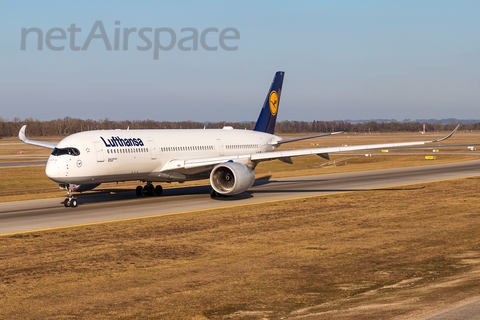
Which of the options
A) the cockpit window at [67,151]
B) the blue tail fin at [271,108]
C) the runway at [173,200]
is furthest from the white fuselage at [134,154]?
the blue tail fin at [271,108]

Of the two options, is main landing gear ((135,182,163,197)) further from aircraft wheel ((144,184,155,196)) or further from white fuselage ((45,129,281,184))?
white fuselage ((45,129,281,184))

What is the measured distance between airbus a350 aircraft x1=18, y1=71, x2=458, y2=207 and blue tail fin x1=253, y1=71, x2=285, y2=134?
533 centimetres

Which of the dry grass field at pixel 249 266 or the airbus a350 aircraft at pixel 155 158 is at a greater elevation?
the airbus a350 aircraft at pixel 155 158

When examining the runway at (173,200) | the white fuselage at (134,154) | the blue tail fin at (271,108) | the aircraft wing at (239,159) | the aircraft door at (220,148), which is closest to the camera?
the runway at (173,200)

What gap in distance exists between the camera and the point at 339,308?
1133 cm

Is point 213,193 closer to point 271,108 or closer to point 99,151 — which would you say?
point 99,151

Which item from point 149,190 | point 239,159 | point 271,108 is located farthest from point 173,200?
point 271,108

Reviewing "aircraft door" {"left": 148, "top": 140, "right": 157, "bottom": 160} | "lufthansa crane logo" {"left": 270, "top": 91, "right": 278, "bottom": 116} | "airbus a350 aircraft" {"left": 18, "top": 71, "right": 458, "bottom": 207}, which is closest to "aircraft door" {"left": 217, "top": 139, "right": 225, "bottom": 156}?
"airbus a350 aircraft" {"left": 18, "top": 71, "right": 458, "bottom": 207}

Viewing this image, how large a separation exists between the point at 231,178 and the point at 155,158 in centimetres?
486

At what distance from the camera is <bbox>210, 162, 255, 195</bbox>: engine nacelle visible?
31.4m

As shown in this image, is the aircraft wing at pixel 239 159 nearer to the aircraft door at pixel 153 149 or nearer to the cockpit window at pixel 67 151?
the aircraft door at pixel 153 149

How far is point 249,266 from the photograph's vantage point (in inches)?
636

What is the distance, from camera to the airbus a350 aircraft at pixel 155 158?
2875 cm

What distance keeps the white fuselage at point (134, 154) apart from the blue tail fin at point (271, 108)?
19.7ft
